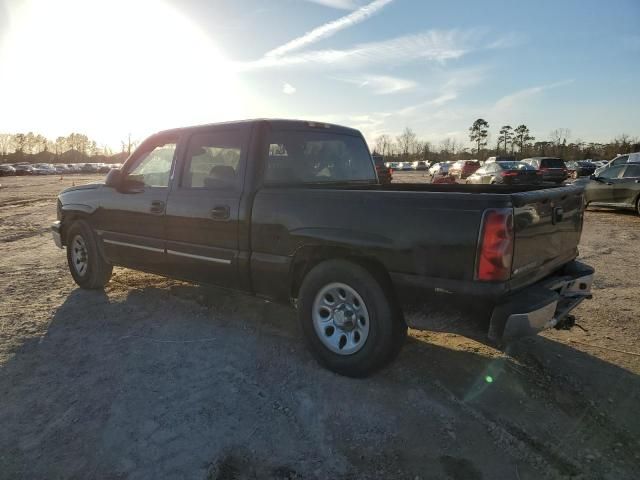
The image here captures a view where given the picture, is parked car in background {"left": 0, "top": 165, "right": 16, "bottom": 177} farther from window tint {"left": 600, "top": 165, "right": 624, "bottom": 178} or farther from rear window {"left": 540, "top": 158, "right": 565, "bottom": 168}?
window tint {"left": 600, "top": 165, "right": 624, "bottom": 178}

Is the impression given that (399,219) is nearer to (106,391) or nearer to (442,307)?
(442,307)

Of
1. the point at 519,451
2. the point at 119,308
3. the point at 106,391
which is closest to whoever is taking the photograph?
the point at 519,451

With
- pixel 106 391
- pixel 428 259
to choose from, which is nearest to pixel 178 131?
pixel 106 391

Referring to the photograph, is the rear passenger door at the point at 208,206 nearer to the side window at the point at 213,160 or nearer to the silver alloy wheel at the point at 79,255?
the side window at the point at 213,160

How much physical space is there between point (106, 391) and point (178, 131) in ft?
8.52

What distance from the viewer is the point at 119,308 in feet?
16.3

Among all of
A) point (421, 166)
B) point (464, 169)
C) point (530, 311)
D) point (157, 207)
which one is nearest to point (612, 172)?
point (530, 311)

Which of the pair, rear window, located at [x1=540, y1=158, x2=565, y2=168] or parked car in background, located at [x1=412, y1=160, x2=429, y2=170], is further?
parked car in background, located at [x1=412, y1=160, x2=429, y2=170]

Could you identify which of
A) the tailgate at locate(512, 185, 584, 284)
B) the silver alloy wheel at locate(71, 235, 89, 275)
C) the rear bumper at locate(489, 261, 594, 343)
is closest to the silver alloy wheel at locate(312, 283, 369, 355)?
the rear bumper at locate(489, 261, 594, 343)

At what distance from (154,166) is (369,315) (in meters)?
3.02

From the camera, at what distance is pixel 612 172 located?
538 inches

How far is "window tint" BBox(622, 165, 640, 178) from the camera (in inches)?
507

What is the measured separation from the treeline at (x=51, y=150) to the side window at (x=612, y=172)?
93752 millimetres

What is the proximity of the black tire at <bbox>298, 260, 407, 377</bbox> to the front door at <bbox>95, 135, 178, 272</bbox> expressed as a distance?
2.01 m
